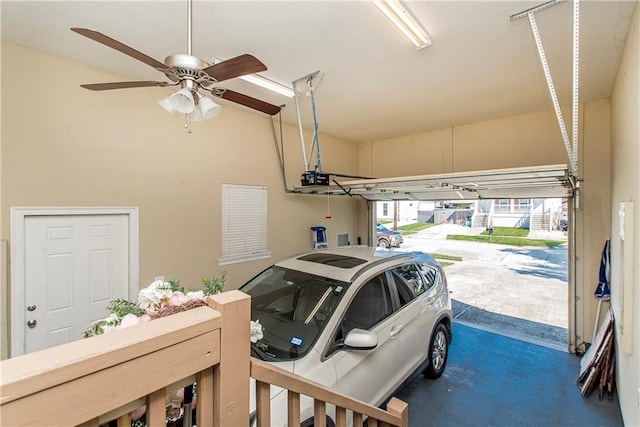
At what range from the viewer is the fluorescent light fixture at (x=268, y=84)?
316 cm

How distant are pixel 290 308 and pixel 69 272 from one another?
2382mm

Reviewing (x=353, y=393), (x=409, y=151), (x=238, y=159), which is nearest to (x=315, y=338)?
(x=353, y=393)

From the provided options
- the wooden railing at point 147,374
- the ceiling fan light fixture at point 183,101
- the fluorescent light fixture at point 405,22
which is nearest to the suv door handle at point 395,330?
the wooden railing at point 147,374

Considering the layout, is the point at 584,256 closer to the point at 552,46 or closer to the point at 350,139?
the point at 552,46

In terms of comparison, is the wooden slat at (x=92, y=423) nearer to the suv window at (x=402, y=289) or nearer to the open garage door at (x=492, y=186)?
the suv window at (x=402, y=289)

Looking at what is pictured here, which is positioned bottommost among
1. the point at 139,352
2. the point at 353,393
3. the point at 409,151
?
the point at 353,393

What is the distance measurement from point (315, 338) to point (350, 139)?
15.9 feet

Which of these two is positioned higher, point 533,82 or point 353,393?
point 533,82

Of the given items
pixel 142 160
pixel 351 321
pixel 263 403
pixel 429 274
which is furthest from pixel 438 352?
pixel 142 160

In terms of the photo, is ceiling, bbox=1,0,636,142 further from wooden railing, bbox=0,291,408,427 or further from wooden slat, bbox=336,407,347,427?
wooden slat, bbox=336,407,347,427

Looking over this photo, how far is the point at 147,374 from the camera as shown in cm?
57

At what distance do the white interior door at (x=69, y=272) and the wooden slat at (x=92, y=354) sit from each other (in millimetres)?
3173

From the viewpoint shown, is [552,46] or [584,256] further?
[584,256]

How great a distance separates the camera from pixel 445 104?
405 centimetres
